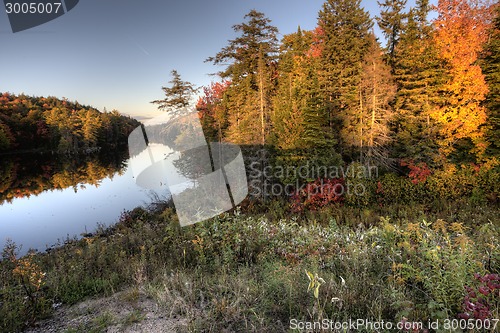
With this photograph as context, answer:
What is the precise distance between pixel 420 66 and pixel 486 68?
432 cm

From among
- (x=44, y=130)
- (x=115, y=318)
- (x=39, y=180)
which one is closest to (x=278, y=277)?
(x=115, y=318)

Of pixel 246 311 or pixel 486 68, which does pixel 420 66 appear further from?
pixel 246 311

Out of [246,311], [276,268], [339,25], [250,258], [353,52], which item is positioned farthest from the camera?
[339,25]

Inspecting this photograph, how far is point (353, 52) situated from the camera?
25047 millimetres

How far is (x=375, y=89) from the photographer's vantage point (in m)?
19.9

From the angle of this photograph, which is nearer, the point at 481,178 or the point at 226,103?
the point at 481,178

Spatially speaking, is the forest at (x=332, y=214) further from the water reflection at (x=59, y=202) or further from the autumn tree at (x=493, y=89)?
the water reflection at (x=59, y=202)

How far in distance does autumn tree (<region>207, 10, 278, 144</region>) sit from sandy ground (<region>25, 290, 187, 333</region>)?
16593 mm

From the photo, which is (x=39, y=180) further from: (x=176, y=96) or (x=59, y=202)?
(x=176, y=96)

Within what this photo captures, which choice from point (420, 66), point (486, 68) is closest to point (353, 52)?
point (420, 66)

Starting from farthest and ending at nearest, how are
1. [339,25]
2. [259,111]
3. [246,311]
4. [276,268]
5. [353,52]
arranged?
1. [339,25]
2. [353,52]
3. [259,111]
4. [276,268]
5. [246,311]

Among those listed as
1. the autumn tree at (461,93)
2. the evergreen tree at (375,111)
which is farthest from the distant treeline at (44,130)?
the autumn tree at (461,93)

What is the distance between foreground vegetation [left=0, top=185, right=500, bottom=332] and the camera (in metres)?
3.56

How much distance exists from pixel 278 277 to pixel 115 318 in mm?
2851
